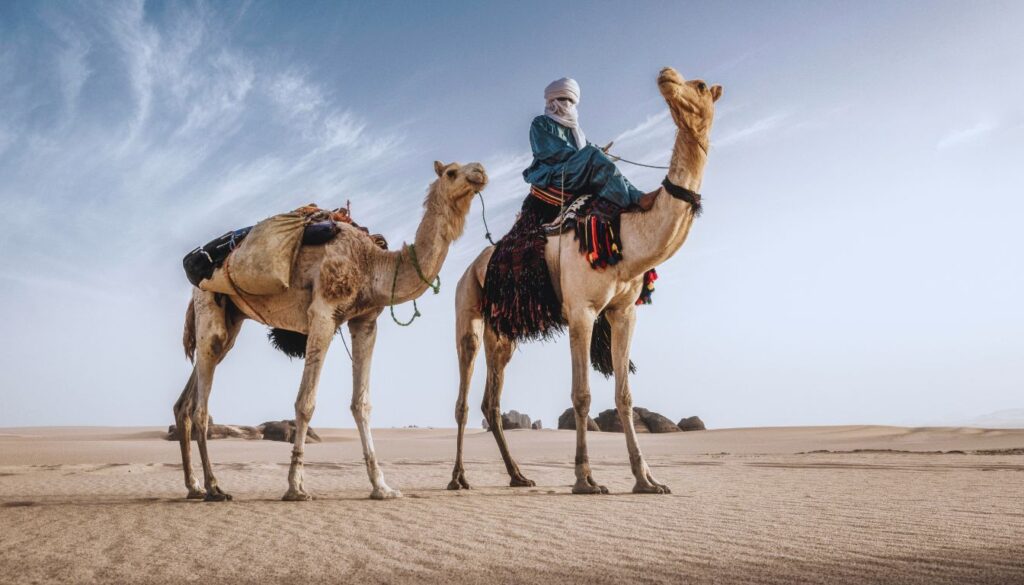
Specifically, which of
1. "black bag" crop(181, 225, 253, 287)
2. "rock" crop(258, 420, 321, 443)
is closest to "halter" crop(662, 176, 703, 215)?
"black bag" crop(181, 225, 253, 287)

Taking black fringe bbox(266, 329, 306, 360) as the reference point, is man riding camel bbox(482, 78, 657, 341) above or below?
above

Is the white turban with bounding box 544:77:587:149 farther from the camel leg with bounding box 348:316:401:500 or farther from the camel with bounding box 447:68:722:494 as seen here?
the camel leg with bounding box 348:316:401:500

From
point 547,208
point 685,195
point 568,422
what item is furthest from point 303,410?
point 568,422

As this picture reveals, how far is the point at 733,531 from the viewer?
4.53 metres

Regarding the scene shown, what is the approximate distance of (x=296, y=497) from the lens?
6582 mm

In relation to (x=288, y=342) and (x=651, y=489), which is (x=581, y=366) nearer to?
(x=651, y=489)

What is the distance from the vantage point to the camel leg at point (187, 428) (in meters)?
→ 7.31

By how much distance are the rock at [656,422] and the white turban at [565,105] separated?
21708 millimetres

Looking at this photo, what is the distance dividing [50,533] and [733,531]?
435 cm

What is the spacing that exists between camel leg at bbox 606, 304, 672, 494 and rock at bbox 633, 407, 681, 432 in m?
21.8

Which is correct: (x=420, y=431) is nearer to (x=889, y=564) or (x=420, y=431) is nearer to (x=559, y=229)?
(x=559, y=229)

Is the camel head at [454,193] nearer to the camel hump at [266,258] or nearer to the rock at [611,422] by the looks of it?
the camel hump at [266,258]

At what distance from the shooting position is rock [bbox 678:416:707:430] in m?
30.1

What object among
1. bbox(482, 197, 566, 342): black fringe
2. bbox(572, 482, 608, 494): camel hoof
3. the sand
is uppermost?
bbox(482, 197, 566, 342): black fringe
